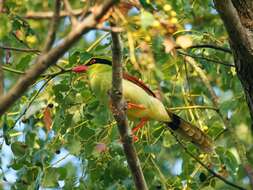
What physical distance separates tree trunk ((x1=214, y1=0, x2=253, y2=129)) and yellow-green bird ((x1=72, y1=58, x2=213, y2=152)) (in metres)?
0.65

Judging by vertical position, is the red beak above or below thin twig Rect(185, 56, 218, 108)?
above

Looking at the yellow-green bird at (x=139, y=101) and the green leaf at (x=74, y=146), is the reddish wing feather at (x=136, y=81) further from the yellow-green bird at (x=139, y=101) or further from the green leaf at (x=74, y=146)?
the green leaf at (x=74, y=146)

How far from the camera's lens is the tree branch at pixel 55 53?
2150mm

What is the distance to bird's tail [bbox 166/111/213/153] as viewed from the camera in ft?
13.8

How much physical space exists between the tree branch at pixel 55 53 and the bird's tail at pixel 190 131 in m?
2.01

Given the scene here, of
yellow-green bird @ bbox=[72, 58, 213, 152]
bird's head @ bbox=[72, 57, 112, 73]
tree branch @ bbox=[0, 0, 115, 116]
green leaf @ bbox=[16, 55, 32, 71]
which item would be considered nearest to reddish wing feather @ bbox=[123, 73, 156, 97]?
yellow-green bird @ bbox=[72, 58, 213, 152]

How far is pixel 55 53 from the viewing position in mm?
2225

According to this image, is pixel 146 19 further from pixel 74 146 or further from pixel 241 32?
pixel 74 146

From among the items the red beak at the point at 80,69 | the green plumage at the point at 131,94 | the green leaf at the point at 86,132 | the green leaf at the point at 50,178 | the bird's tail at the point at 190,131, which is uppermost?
the red beak at the point at 80,69

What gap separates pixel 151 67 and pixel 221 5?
3.77 feet

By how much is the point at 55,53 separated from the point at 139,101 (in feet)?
5.91

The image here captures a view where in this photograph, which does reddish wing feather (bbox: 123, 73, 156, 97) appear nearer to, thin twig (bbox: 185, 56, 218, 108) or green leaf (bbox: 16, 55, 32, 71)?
green leaf (bbox: 16, 55, 32, 71)

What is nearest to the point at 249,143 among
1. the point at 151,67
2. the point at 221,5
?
the point at 221,5

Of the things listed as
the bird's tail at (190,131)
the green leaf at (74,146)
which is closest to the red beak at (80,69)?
the green leaf at (74,146)
